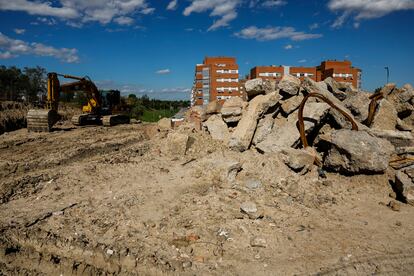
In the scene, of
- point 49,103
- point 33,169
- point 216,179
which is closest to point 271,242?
point 216,179

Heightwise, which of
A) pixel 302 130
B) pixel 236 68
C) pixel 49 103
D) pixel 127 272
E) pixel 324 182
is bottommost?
pixel 127 272

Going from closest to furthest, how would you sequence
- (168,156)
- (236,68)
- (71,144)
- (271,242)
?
1. (271,242)
2. (168,156)
3. (71,144)
4. (236,68)

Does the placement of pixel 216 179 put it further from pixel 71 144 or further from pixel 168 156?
pixel 71 144

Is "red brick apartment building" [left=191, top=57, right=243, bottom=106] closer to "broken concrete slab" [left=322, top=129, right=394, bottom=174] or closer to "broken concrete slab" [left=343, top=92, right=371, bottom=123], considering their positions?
"broken concrete slab" [left=343, top=92, right=371, bottom=123]

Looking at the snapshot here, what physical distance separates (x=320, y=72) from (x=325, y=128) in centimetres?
3321

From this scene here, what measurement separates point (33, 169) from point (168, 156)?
11.0 feet

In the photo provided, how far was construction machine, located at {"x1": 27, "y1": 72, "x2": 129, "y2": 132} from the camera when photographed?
44.5 ft

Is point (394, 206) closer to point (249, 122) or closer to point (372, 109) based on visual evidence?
point (372, 109)

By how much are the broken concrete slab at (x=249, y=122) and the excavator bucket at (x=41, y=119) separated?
9.53 m

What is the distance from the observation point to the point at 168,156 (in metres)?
8.12

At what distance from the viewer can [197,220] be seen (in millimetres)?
4836

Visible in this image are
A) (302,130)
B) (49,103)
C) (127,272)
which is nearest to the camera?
(127,272)

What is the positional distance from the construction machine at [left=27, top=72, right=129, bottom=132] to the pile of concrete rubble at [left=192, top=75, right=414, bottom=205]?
7812 mm

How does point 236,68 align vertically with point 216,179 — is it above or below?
above
